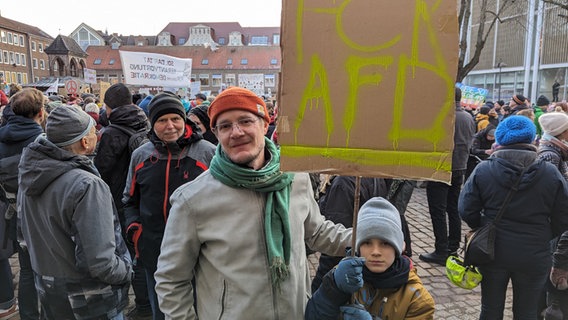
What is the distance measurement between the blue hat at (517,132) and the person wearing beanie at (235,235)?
7.17 feet

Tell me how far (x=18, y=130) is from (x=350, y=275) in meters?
3.40

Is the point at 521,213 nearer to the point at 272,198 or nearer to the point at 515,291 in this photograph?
the point at 515,291

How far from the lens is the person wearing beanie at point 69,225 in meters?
2.42

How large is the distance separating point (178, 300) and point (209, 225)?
1.21 ft

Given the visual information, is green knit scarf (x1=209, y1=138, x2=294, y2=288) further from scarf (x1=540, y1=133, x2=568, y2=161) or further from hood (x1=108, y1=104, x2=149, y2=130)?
scarf (x1=540, y1=133, x2=568, y2=161)

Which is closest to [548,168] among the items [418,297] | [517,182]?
[517,182]

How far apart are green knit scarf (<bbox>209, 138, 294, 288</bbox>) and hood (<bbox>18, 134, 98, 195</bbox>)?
1.20 metres

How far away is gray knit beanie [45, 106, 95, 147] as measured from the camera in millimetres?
2551

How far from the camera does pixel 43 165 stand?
96.3 inches

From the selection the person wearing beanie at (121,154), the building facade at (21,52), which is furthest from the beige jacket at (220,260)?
the building facade at (21,52)

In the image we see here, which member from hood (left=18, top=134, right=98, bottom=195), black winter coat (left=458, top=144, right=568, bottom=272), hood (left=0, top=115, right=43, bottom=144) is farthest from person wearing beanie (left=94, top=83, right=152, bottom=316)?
black winter coat (left=458, top=144, right=568, bottom=272)

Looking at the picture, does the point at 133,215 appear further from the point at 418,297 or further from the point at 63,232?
the point at 418,297

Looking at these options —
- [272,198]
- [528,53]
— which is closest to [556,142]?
[272,198]

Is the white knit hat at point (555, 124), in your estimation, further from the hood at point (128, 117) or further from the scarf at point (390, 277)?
the hood at point (128, 117)
